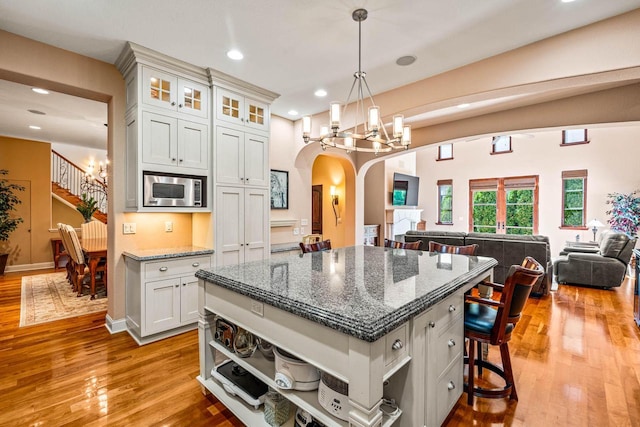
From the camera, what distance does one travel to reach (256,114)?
388cm

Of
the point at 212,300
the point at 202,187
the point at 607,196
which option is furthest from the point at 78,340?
the point at 607,196

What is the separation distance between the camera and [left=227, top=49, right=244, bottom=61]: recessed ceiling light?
2930mm

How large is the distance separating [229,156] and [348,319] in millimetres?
2925

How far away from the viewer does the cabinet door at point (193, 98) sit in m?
3.22

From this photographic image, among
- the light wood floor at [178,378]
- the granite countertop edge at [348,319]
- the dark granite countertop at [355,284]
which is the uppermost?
the dark granite countertop at [355,284]

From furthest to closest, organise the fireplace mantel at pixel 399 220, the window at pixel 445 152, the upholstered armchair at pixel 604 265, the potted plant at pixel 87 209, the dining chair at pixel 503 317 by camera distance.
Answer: the window at pixel 445 152, the fireplace mantel at pixel 399 220, the potted plant at pixel 87 209, the upholstered armchair at pixel 604 265, the dining chair at pixel 503 317

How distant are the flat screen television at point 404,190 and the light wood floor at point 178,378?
A: 15.3 feet

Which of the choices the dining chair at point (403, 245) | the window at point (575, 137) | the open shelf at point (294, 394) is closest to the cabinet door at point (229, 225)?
the open shelf at point (294, 394)

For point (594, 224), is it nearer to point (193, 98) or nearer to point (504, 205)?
point (504, 205)

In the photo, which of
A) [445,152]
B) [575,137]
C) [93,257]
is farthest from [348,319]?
[445,152]

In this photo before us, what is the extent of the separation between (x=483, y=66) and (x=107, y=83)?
3885mm

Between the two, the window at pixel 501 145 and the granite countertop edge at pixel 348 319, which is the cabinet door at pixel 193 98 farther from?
the window at pixel 501 145

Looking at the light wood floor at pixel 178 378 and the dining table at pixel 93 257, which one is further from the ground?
the dining table at pixel 93 257

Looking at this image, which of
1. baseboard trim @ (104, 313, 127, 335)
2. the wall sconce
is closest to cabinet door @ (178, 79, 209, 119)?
baseboard trim @ (104, 313, 127, 335)
